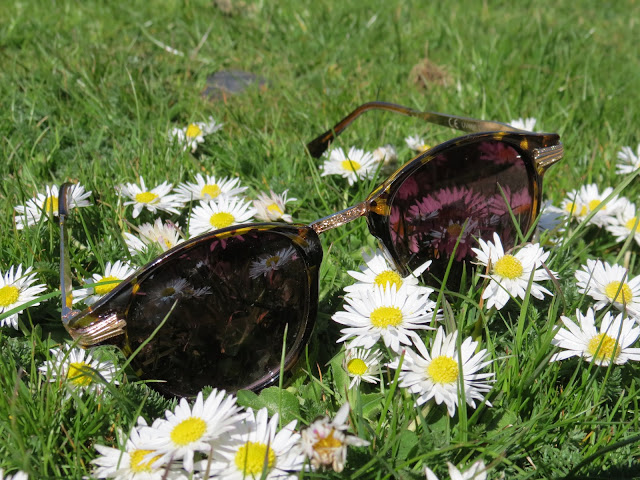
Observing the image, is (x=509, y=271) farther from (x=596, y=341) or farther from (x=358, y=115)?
(x=358, y=115)

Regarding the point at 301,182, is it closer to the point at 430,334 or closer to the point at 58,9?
the point at 430,334

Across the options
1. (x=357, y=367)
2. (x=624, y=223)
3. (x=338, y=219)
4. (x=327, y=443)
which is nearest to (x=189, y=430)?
(x=327, y=443)

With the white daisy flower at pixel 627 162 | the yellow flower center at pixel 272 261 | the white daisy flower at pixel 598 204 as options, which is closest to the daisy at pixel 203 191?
the yellow flower center at pixel 272 261

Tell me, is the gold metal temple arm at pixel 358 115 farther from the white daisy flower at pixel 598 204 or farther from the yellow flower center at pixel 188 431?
the yellow flower center at pixel 188 431

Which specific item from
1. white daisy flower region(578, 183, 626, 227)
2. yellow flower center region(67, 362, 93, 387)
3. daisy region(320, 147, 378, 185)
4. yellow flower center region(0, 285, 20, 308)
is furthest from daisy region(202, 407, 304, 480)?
white daisy flower region(578, 183, 626, 227)

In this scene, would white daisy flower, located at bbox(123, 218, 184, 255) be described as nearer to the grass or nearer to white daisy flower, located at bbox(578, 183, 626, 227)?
the grass

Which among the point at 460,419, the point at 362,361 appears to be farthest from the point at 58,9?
the point at 460,419
